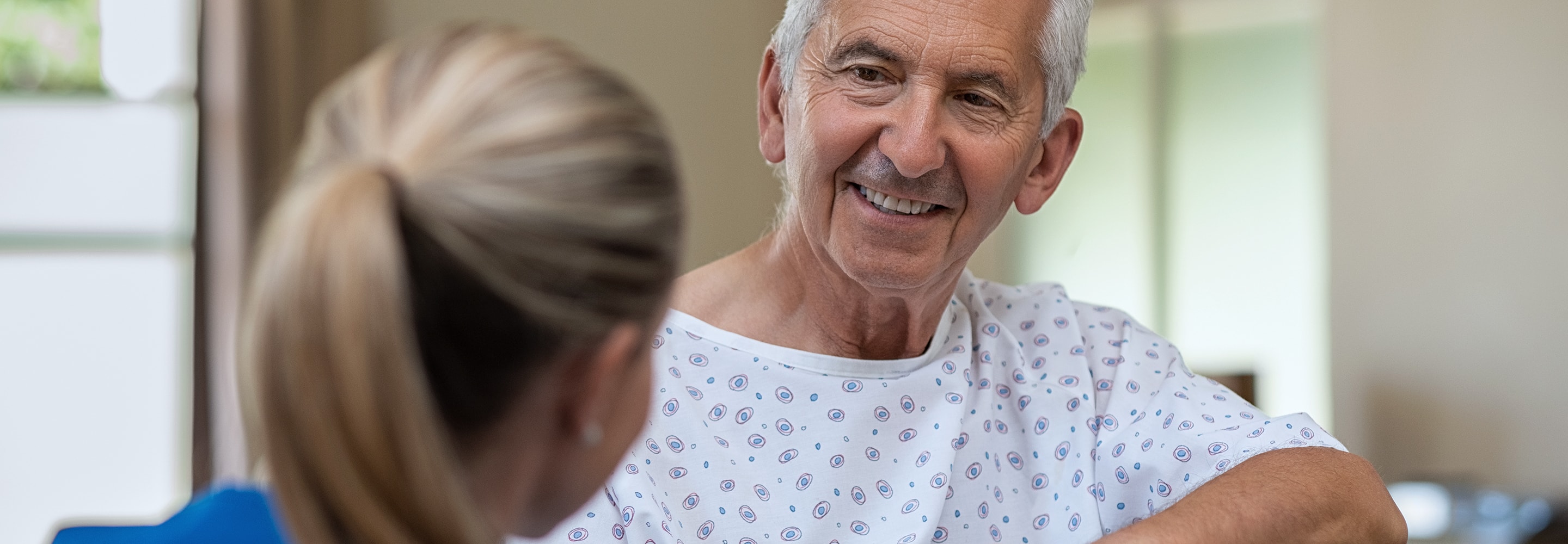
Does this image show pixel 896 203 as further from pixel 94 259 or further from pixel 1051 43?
pixel 94 259

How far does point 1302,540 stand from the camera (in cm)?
130

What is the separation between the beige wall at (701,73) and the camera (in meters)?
4.52

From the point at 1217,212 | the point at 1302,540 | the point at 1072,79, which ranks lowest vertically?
the point at 1217,212

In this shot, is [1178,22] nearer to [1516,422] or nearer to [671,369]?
[1516,422]

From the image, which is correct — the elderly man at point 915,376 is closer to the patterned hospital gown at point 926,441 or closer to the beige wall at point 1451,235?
the patterned hospital gown at point 926,441

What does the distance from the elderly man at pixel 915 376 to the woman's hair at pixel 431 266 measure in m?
0.64

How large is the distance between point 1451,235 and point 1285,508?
3077 millimetres

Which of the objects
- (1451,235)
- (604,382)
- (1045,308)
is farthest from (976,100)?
(1451,235)

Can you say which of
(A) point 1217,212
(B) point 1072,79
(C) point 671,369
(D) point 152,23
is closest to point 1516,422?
(A) point 1217,212

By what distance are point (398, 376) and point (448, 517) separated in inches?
3.4

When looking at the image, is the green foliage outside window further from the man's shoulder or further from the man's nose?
the man's nose

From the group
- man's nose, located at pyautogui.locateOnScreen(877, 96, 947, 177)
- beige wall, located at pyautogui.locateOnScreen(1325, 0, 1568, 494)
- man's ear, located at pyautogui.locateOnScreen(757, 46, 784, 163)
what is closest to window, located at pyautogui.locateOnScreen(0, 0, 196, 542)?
man's ear, located at pyautogui.locateOnScreen(757, 46, 784, 163)

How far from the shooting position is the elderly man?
4.55ft

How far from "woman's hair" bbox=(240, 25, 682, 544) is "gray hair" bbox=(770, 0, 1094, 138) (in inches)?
30.2
